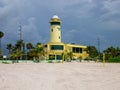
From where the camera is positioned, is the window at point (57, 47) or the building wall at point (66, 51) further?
the window at point (57, 47)

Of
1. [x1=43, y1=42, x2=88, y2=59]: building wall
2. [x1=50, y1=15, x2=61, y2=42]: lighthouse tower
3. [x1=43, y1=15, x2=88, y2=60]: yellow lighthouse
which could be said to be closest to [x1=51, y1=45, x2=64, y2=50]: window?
[x1=43, y1=15, x2=88, y2=60]: yellow lighthouse

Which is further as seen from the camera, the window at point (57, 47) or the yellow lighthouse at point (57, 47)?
the window at point (57, 47)

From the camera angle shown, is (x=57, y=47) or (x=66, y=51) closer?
(x=66, y=51)

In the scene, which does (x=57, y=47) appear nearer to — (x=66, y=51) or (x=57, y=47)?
(x=57, y=47)

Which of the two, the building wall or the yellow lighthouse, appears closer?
the yellow lighthouse

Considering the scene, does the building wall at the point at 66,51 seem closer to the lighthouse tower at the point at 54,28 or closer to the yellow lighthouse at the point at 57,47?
the yellow lighthouse at the point at 57,47

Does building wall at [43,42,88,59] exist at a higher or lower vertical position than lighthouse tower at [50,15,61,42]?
lower

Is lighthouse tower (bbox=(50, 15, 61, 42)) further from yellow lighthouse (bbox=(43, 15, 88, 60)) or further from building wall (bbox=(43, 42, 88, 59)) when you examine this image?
building wall (bbox=(43, 42, 88, 59))

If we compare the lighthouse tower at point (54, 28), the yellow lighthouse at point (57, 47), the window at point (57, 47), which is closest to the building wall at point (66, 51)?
the yellow lighthouse at point (57, 47)

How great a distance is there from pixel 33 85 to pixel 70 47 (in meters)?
97.8

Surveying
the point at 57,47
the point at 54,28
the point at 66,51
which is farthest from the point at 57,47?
the point at 54,28

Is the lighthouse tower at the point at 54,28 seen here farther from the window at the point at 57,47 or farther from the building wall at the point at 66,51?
the window at the point at 57,47

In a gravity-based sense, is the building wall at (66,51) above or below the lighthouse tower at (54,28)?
below

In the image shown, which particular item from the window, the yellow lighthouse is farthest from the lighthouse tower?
the window
